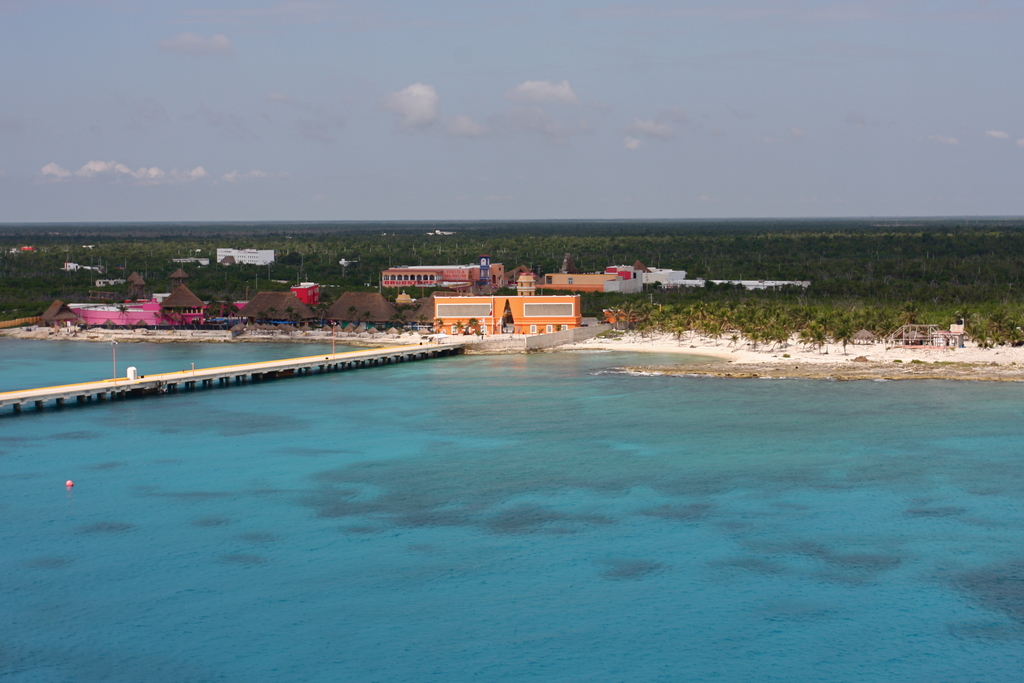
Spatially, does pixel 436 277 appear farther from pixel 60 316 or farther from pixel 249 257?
pixel 249 257

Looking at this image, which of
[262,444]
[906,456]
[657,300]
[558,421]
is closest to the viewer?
[906,456]

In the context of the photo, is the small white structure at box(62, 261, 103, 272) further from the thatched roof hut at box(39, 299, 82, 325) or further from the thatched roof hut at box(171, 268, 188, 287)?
the thatched roof hut at box(39, 299, 82, 325)

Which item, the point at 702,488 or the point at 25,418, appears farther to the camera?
the point at 25,418

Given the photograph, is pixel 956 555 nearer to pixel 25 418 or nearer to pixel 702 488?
pixel 702 488

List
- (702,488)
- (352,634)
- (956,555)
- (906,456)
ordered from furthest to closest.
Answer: (906,456), (702,488), (956,555), (352,634)

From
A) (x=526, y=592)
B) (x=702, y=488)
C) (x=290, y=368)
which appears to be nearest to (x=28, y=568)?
(x=526, y=592)

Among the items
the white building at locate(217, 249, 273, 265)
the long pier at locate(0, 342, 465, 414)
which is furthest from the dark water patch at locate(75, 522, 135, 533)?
the white building at locate(217, 249, 273, 265)

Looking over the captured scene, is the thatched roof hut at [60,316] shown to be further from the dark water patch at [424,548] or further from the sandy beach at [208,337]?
the dark water patch at [424,548]

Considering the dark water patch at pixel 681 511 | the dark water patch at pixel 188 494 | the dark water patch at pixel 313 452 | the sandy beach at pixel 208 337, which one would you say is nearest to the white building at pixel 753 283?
the sandy beach at pixel 208 337
